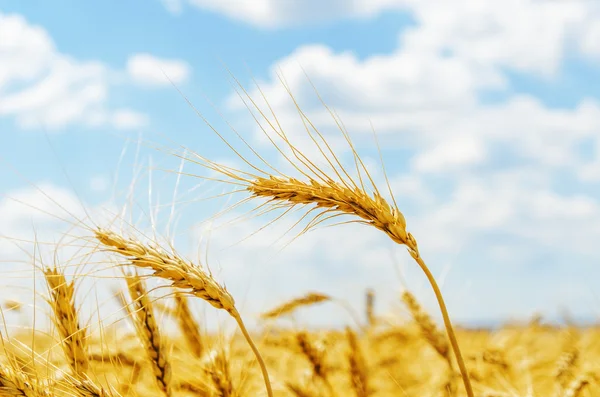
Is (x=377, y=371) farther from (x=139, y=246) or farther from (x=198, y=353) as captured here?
(x=139, y=246)

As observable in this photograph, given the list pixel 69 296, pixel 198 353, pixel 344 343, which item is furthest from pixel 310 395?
pixel 69 296

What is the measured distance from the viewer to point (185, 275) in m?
2.07

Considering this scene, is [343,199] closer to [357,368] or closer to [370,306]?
[357,368]

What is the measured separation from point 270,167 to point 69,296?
1283 mm

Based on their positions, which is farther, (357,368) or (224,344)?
(357,368)

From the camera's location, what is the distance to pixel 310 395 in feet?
11.3

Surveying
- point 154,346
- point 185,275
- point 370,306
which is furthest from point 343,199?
point 370,306

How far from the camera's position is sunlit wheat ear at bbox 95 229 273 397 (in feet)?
6.64

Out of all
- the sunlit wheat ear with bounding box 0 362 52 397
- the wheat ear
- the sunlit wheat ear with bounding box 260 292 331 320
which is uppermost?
the sunlit wheat ear with bounding box 260 292 331 320

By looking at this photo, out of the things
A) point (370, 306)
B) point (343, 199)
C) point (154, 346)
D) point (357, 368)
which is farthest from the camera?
point (370, 306)

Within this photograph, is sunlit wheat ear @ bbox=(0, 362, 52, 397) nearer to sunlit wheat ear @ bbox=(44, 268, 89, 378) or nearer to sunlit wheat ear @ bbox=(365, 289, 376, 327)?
sunlit wheat ear @ bbox=(44, 268, 89, 378)

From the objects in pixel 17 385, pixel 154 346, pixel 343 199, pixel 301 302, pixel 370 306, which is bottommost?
pixel 17 385

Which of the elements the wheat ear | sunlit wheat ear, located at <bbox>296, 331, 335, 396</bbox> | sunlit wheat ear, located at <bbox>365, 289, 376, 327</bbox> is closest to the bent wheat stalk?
the wheat ear

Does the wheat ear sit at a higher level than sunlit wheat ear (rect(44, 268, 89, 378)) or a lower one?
higher
